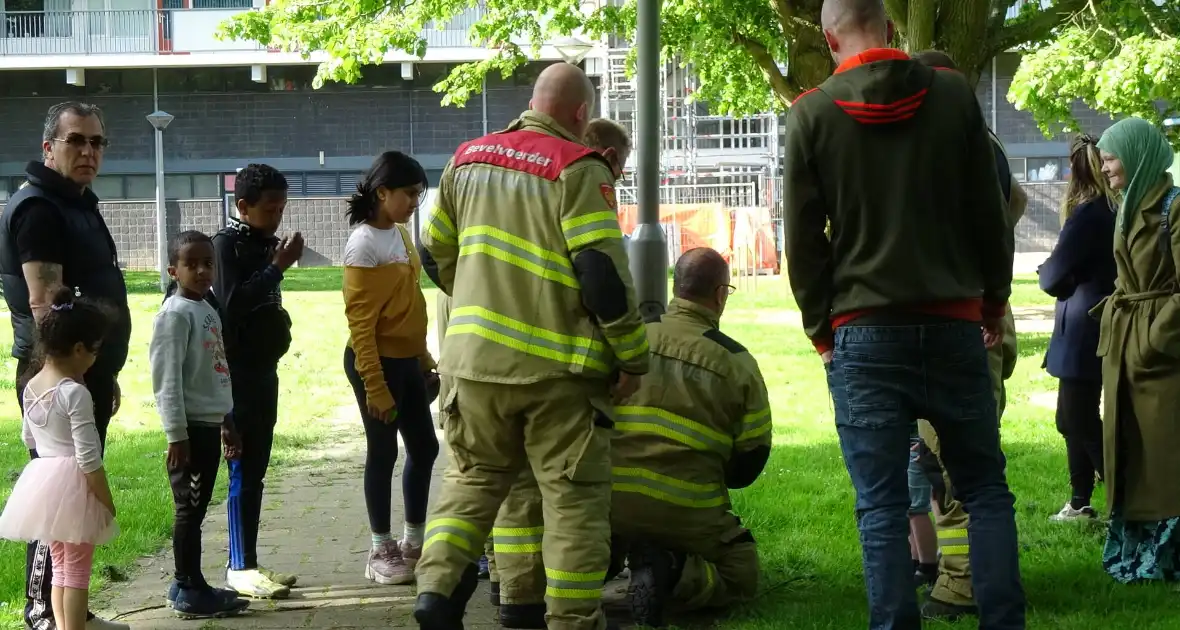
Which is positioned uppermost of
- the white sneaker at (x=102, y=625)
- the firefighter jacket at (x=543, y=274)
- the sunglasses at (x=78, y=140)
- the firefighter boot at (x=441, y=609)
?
the sunglasses at (x=78, y=140)

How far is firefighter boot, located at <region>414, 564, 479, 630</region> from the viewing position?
444cm

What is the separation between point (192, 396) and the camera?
5.49 m

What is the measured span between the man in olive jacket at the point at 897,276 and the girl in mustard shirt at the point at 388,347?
2.35 meters

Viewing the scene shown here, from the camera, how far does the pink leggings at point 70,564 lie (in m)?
4.88

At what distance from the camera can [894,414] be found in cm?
415

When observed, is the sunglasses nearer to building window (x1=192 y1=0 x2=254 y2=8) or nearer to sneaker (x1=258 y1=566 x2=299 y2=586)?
sneaker (x1=258 y1=566 x2=299 y2=586)

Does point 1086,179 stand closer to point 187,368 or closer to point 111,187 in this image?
point 187,368

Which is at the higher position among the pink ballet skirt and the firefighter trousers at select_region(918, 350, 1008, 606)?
the pink ballet skirt

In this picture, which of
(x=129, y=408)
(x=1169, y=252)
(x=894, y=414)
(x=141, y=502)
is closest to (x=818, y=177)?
(x=894, y=414)

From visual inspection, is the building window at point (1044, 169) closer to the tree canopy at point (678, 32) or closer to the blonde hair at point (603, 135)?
the tree canopy at point (678, 32)

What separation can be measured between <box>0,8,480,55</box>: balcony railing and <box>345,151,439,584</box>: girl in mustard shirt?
113ft

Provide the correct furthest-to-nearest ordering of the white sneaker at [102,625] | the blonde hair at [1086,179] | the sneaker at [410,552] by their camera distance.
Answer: the blonde hair at [1086,179] → the sneaker at [410,552] → the white sneaker at [102,625]

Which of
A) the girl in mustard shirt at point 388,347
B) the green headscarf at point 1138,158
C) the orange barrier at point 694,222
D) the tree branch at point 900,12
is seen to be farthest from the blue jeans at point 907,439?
the orange barrier at point 694,222

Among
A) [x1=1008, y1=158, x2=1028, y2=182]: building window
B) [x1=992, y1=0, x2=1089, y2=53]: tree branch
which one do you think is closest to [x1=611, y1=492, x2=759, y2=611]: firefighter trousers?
[x1=992, y1=0, x2=1089, y2=53]: tree branch
